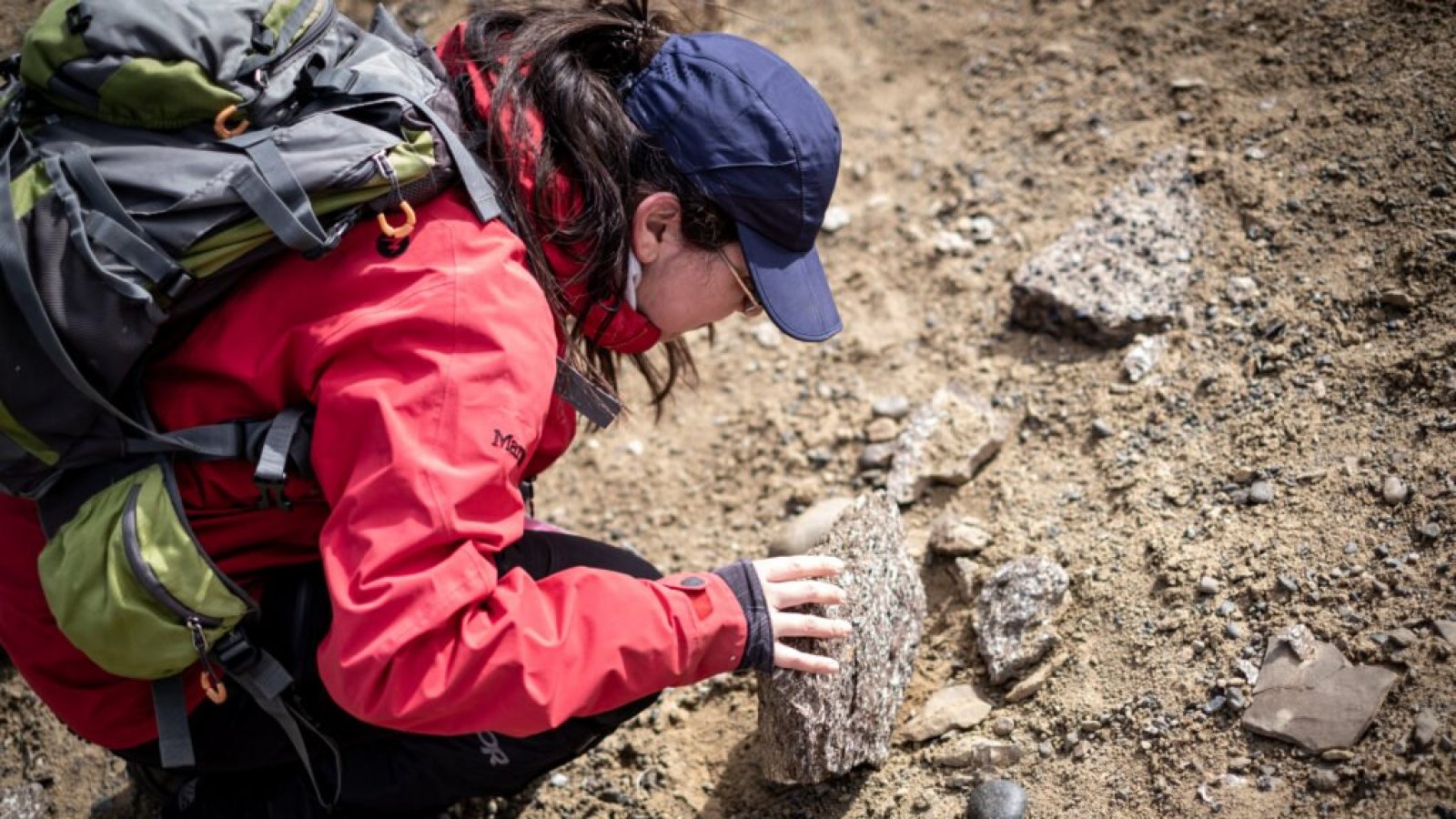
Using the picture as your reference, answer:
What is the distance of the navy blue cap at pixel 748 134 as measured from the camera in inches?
90.4

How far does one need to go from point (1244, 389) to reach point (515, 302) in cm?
222

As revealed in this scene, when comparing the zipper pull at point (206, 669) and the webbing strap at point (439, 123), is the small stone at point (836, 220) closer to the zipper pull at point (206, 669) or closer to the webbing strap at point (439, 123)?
the webbing strap at point (439, 123)

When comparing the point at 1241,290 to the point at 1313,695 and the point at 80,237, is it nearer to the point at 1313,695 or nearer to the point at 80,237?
the point at 1313,695

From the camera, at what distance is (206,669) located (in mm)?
2334

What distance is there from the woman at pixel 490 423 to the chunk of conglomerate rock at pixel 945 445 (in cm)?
88

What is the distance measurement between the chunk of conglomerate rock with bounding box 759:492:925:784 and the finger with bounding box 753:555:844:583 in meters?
0.14

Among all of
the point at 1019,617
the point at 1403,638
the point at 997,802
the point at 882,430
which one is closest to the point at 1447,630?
the point at 1403,638

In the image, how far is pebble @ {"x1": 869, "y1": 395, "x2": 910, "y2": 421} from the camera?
3832 mm

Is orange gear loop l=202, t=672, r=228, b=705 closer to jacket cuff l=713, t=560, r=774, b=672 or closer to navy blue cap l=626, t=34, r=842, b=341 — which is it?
jacket cuff l=713, t=560, r=774, b=672

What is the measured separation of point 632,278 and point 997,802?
1.50 meters

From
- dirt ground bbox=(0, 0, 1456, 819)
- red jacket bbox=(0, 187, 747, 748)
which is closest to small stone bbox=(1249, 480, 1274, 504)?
dirt ground bbox=(0, 0, 1456, 819)

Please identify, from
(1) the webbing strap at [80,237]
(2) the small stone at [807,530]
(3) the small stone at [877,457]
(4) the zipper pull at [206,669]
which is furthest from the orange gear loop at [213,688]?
(3) the small stone at [877,457]

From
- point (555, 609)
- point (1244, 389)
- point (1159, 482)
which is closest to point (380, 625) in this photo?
point (555, 609)

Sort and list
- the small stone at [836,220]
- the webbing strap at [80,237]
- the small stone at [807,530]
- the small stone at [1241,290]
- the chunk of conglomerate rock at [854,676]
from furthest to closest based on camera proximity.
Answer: the small stone at [836,220] → the small stone at [1241,290] → the small stone at [807,530] → the chunk of conglomerate rock at [854,676] → the webbing strap at [80,237]
